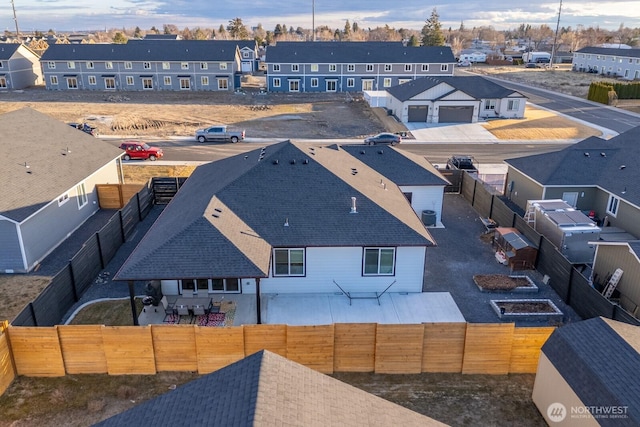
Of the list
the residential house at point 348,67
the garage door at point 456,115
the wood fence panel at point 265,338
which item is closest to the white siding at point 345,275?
the wood fence panel at point 265,338

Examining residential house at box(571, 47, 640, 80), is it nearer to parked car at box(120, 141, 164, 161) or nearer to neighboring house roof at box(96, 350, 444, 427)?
parked car at box(120, 141, 164, 161)

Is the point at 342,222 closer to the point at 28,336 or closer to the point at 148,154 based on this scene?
the point at 28,336

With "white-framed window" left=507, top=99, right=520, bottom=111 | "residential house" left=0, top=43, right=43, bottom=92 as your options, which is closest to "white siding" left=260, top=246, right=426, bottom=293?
"white-framed window" left=507, top=99, right=520, bottom=111

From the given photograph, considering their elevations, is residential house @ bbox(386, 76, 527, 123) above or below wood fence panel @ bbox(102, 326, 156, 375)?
above

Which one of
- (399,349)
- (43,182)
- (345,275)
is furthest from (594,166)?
(43,182)

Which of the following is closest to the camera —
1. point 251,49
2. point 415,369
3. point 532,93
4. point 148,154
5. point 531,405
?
point 531,405

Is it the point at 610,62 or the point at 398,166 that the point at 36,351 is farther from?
the point at 610,62

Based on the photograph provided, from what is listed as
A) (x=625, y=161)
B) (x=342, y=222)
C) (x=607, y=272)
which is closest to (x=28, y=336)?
(x=342, y=222)
